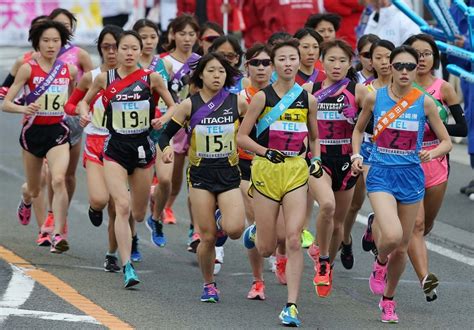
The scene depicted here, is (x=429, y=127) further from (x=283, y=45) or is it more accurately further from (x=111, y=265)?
(x=111, y=265)

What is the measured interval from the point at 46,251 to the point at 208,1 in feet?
32.8

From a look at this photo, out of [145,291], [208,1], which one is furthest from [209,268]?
[208,1]

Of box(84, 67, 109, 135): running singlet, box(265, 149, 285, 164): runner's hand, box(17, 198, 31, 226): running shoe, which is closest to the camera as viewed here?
box(265, 149, 285, 164): runner's hand

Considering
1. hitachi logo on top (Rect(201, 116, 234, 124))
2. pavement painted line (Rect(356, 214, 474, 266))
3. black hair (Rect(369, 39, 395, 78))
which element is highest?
black hair (Rect(369, 39, 395, 78))

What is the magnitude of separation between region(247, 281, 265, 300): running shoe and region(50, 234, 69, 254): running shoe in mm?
2253

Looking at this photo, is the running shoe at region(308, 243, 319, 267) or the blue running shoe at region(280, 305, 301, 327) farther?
the running shoe at region(308, 243, 319, 267)

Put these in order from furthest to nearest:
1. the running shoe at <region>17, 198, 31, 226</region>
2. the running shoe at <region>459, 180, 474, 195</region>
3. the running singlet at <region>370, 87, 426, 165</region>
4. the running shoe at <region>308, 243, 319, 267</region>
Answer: the running shoe at <region>459, 180, 474, 195</region> → the running shoe at <region>17, 198, 31, 226</region> → the running shoe at <region>308, 243, 319, 267</region> → the running singlet at <region>370, 87, 426, 165</region>

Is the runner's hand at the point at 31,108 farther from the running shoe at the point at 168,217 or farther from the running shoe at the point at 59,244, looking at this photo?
the running shoe at the point at 168,217

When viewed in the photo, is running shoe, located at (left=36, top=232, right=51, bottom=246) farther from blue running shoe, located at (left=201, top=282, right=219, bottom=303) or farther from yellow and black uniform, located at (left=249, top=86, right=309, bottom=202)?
yellow and black uniform, located at (left=249, top=86, right=309, bottom=202)

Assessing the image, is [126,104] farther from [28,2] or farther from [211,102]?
[28,2]

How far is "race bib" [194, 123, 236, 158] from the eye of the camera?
12.3 meters

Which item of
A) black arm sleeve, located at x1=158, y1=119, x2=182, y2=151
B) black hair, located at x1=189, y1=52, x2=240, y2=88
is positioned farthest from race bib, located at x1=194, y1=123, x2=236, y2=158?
black hair, located at x1=189, y1=52, x2=240, y2=88

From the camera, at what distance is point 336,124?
42.7 feet

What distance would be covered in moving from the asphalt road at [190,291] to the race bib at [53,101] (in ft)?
4.10
